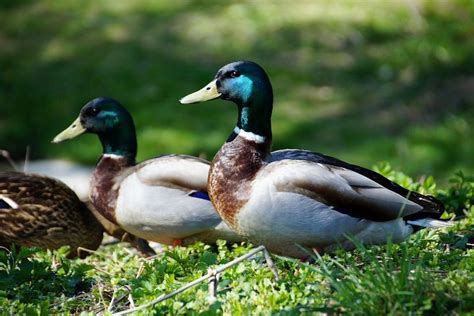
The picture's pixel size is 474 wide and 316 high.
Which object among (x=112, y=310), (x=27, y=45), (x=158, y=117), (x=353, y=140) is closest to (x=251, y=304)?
(x=112, y=310)

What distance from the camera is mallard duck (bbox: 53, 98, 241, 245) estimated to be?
5.93 meters

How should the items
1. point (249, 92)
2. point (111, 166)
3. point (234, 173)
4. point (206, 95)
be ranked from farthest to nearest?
point (111, 166), point (206, 95), point (249, 92), point (234, 173)

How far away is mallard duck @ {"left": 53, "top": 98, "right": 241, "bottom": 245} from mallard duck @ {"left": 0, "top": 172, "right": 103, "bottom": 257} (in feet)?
0.81

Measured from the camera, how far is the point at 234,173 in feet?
16.4

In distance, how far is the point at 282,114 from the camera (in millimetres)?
11133

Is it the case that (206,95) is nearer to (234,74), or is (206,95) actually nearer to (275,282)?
(234,74)

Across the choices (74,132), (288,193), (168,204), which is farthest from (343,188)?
(74,132)

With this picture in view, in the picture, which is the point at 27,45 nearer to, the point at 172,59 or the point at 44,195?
the point at 172,59

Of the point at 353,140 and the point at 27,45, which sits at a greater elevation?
the point at 27,45

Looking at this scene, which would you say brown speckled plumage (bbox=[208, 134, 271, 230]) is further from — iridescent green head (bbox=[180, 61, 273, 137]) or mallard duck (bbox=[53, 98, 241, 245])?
mallard duck (bbox=[53, 98, 241, 245])

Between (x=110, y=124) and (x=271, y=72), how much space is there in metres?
5.45

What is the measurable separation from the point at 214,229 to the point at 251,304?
1715 millimetres

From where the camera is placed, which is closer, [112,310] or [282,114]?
[112,310]

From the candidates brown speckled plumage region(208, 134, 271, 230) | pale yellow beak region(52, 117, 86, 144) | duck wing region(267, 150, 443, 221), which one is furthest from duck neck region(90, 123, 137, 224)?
duck wing region(267, 150, 443, 221)
